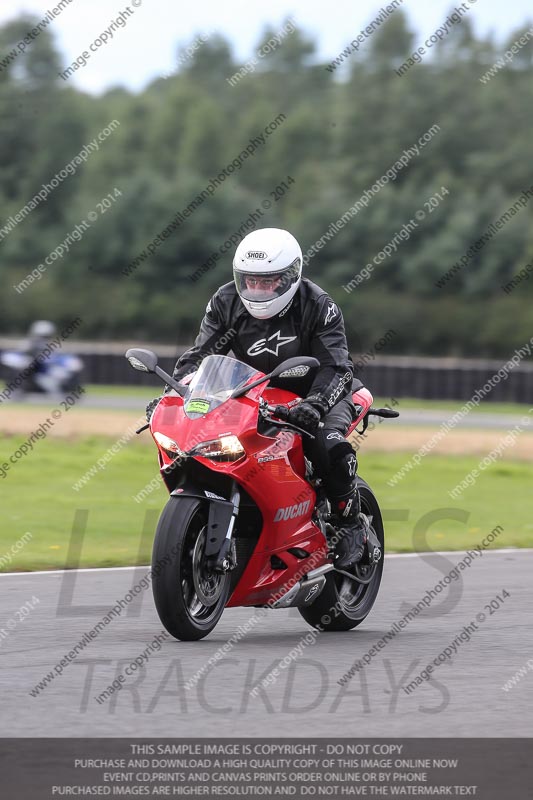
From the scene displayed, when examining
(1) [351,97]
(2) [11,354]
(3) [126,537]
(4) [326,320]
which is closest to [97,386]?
(2) [11,354]

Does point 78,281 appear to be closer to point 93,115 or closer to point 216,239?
point 216,239

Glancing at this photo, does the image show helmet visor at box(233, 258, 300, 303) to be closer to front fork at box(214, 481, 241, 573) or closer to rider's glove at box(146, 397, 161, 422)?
rider's glove at box(146, 397, 161, 422)

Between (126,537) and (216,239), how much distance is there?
46518 millimetres

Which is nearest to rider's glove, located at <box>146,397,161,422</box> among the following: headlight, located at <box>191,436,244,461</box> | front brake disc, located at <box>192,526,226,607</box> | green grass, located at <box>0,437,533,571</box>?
headlight, located at <box>191,436,244,461</box>

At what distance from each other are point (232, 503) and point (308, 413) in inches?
22.6

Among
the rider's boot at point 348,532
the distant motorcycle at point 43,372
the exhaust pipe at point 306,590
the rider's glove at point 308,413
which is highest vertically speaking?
the rider's glove at point 308,413

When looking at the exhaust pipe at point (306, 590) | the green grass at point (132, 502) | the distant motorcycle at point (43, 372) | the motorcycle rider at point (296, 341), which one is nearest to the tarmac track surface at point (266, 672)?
the exhaust pipe at point (306, 590)

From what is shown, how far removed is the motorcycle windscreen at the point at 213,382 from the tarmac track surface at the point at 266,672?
1.12 metres

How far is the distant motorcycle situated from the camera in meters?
28.5

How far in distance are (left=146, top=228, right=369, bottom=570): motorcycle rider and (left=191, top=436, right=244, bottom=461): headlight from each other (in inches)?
17.3

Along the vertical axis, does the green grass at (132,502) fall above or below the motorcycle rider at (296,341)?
below

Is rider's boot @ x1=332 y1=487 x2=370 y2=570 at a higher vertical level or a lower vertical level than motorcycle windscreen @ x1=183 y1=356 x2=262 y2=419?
lower

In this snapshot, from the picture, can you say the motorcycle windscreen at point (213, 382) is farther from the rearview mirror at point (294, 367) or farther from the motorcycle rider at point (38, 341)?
the motorcycle rider at point (38, 341)

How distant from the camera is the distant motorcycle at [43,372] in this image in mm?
28516
